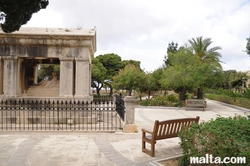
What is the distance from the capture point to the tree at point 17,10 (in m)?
5.39

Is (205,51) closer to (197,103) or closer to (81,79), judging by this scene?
(197,103)

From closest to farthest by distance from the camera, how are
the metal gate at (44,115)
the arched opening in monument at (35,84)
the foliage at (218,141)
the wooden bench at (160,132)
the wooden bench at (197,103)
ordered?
the foliage at (218,141) < the wooden bench at (160,132) < the metal gate at (44,115) < the arched opening in monument at (35,84) < the wooden bench at (197,103)

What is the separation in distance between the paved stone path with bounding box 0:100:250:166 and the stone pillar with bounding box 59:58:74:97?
2.26 m

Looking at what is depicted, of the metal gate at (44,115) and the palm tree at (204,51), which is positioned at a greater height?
the palm tree at (204,51)

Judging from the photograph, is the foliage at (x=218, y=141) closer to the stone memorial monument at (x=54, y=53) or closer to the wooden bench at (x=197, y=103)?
the stone memorial monument at (x=54, y=53)

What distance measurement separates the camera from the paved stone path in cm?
537

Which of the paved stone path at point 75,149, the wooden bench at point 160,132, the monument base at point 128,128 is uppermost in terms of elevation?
the wooden bench at point 160,132

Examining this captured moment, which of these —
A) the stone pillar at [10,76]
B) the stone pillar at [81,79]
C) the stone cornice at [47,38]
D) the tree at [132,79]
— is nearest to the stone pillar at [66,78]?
the stone pillar at [81,79]

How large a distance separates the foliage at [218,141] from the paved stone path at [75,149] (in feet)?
3.56

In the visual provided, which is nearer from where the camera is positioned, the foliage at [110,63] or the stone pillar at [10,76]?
the stone pillar at [10,76]

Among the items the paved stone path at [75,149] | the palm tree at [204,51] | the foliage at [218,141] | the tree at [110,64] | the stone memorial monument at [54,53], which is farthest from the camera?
the tree at [110,64]

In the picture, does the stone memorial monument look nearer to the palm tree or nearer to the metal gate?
the metal gate

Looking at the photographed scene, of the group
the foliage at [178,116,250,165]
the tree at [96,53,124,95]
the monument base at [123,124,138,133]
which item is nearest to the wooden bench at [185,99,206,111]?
the monument base at [123,124,138,133]

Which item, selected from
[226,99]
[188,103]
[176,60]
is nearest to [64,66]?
[188,103]
